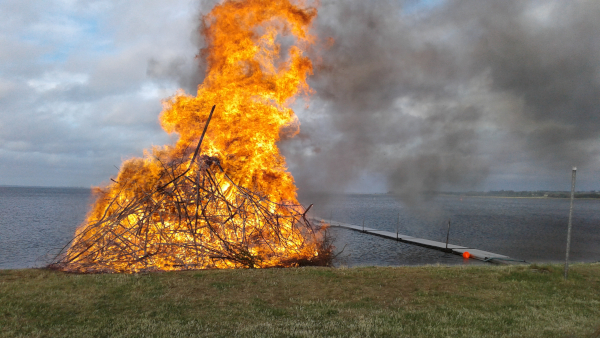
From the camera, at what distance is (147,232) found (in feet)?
45.3

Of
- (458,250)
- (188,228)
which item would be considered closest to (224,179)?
(188,228)

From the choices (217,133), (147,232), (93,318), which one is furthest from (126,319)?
(217,133)

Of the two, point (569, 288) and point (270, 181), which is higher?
point (270, 181)

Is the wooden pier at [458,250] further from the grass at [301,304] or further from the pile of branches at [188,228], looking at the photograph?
the pile of branches at [188,228]

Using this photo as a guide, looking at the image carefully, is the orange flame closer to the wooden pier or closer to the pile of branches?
the pile of branches

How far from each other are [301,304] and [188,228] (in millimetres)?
7299

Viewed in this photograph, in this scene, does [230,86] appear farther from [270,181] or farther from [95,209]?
[95,209]

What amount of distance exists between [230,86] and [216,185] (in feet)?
14.9

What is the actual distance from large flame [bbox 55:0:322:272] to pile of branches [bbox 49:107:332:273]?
0.04 meters

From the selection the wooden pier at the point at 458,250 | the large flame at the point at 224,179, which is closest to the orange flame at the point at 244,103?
the large flame at the point at 224,179

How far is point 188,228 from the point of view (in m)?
14.5

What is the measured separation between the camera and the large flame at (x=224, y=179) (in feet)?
45.5

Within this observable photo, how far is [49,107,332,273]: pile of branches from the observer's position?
13.2m

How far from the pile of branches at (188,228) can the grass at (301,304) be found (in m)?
2.28
